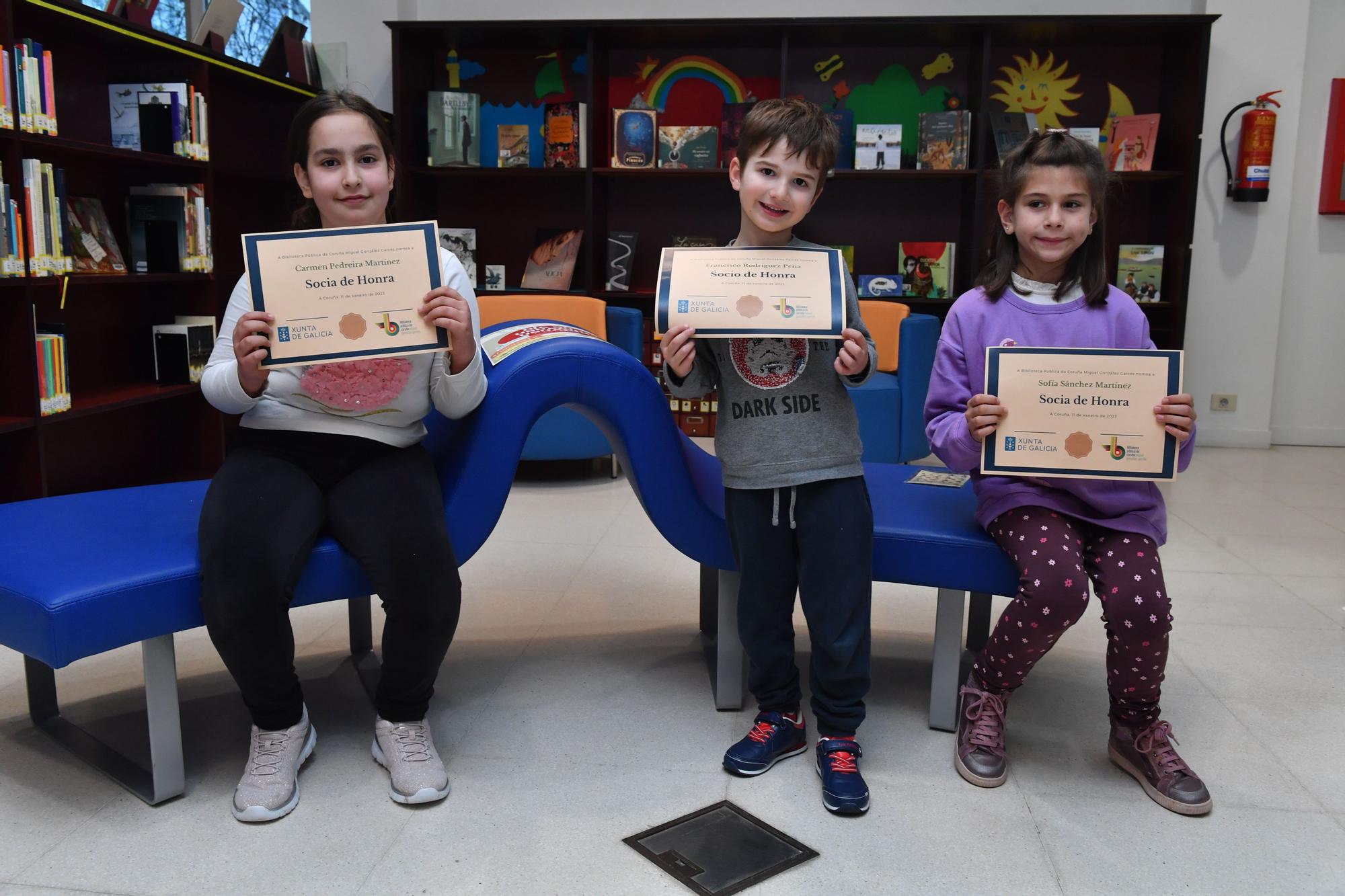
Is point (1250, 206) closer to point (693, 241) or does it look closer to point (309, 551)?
point (693, 241)

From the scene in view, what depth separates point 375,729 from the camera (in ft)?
5.95

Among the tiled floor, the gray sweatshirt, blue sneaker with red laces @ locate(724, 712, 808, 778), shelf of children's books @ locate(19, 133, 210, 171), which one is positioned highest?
shelf of children's books @ locate(19, 133, 210, 171)

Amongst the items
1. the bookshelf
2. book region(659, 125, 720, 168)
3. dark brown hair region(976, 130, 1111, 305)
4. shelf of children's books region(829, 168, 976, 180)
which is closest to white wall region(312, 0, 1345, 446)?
book region(659, 125, 720, 168)

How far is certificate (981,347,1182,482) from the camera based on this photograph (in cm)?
168

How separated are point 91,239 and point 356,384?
2312 mm

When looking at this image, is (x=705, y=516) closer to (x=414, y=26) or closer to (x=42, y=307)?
(x=42, y=307)

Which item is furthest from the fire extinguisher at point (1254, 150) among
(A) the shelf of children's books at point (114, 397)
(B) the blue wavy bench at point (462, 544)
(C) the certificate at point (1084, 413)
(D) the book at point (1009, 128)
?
(A) the shelf of children's books at point (114, 397)

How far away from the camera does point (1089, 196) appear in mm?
1797

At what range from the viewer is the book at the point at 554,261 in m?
5.13

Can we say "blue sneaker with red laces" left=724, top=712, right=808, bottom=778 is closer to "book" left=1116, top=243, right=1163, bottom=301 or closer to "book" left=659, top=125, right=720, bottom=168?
"book" left=659, top=125, right=720, bottom=168

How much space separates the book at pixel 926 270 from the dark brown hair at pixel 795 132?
11.1ft

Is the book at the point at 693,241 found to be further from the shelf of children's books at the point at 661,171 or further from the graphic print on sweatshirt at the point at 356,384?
the graphic print on sweatshirt at the point at 356,384

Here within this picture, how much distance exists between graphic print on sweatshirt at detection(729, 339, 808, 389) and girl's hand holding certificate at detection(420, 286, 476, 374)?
433 mm

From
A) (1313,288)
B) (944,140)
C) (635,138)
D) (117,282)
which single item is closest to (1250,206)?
(1313,288)
